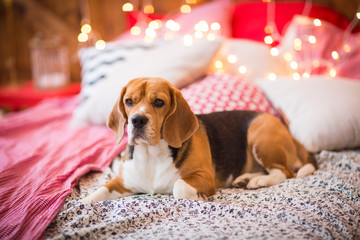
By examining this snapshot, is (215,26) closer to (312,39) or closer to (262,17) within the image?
(262,17)

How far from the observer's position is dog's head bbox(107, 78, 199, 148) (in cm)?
153

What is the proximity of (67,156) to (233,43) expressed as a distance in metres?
1.78

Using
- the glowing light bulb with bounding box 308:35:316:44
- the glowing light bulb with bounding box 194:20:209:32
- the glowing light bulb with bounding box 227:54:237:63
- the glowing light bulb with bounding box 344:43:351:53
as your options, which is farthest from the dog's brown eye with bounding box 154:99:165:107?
the glowing light bulb with bounding box 344:43:351:53

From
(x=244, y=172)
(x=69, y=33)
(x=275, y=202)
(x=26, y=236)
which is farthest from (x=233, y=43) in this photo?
(x=69, y=33)

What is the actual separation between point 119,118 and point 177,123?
333 mm

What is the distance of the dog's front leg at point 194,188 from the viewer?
1540 mm

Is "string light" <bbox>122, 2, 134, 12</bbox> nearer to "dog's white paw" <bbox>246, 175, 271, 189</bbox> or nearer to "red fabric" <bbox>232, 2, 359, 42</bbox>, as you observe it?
"red fabric" <bbox>232, 2, 359, 42</bbox>

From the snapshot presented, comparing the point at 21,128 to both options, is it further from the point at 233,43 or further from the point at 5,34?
the point at 5,34

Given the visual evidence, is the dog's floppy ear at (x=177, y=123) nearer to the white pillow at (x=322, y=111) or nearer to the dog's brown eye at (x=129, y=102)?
the dog's brown eye at (x=129, y=102)

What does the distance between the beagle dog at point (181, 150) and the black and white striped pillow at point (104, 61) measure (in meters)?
1.11

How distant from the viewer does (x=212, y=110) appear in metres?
2.19

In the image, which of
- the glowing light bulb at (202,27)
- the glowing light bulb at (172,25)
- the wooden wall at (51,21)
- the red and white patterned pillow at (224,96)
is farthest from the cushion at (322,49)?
the wooden wall at (51,21)

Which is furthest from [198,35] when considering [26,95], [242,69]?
[26,95]

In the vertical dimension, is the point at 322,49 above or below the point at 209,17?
below
